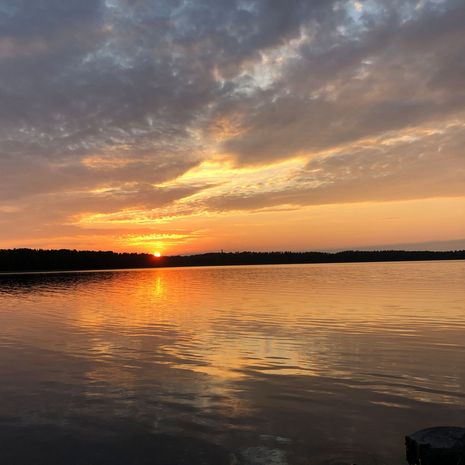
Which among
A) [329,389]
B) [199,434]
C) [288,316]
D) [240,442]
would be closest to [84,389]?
[199,434]

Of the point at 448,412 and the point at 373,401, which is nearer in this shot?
the point at 448,412

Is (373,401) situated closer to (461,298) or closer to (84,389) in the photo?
(84,389)

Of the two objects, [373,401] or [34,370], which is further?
[34,370]

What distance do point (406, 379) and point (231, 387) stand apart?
23.4 feet

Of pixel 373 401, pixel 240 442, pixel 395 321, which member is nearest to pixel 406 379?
pixel 373 401

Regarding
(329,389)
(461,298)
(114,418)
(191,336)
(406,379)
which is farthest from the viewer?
(461,298)

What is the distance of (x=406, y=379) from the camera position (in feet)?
58.4

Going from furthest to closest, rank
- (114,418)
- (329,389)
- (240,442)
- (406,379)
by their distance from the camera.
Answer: (406,379), (329,389), (114,418), (240,442)

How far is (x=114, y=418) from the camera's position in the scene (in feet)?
45.2

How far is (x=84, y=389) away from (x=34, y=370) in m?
4.80

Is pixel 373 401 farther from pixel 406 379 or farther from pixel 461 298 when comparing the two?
pixel 461 298

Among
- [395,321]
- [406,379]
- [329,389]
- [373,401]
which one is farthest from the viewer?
[395,321]

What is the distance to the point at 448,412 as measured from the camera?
1382 cm

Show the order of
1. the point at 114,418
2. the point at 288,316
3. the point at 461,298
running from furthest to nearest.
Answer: the point at 461,298 < the point at 288,316 < the point at 114,418
